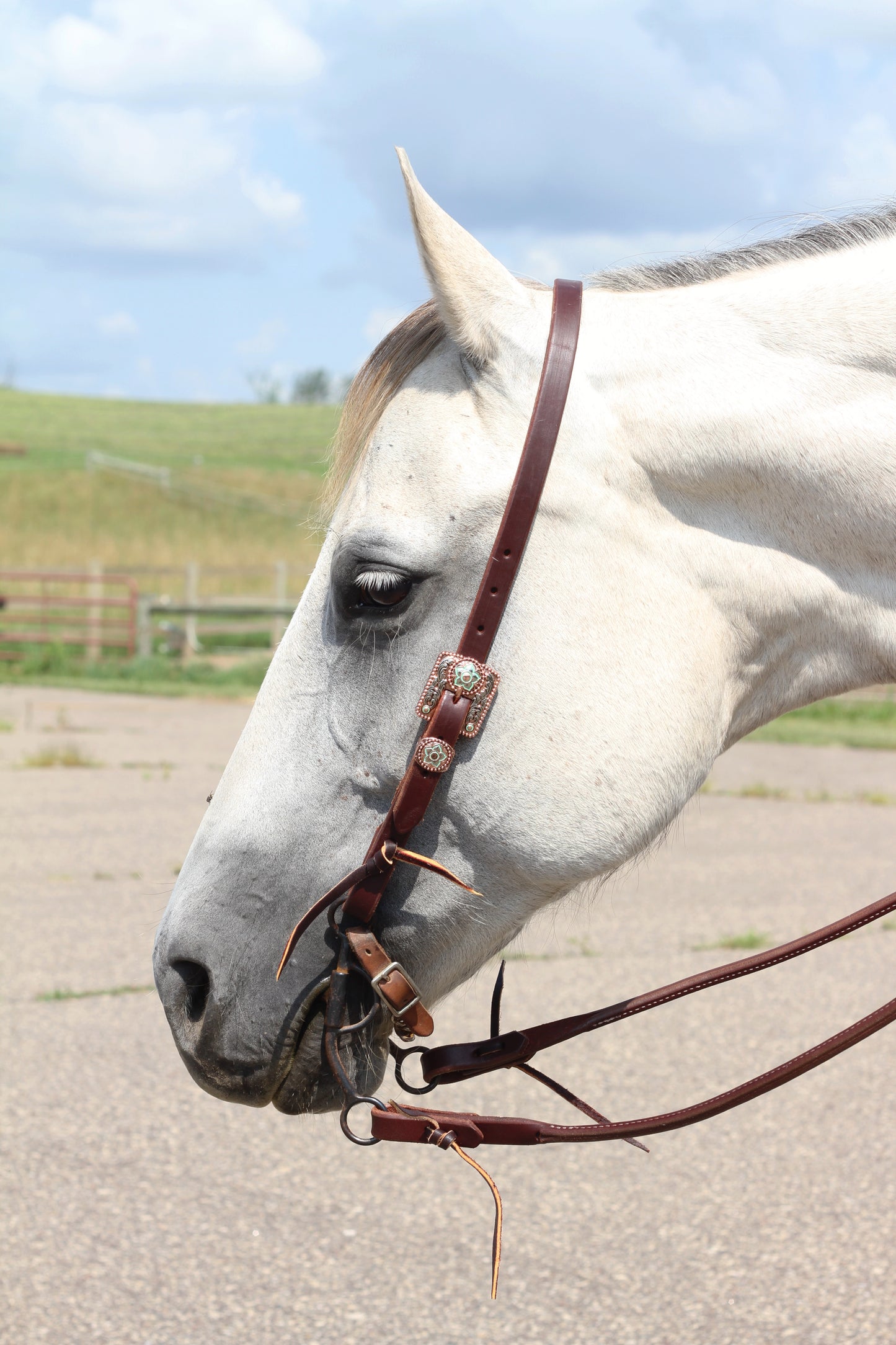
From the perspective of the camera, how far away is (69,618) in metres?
22.6

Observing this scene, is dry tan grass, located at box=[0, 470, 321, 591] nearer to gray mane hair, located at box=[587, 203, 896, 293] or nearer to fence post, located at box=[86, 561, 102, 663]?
fence post, located at box=[86, 561, 102, 663]

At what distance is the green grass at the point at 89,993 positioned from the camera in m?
5.53

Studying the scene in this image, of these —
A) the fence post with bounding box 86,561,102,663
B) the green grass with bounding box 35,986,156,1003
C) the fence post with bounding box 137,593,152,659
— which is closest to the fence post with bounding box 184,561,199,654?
the fence post with bounding box 137,593,152,659

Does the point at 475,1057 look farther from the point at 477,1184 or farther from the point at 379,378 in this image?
the point at 477,1184

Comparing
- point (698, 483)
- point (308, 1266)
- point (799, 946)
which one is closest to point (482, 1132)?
point (799, 946)

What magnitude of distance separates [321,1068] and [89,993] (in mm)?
4211

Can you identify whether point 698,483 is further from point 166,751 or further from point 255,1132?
point 166,751

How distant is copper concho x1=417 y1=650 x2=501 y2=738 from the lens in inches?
65.0

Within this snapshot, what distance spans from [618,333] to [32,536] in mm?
37926

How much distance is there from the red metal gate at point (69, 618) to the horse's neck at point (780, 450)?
821 inches

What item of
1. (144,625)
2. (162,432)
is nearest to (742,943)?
(144,625)

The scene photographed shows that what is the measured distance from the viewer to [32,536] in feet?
122

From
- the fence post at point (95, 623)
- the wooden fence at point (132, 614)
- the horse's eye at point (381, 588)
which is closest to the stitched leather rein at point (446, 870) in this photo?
the horse's eye at point (381, 588)

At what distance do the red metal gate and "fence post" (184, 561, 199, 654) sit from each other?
97cm
